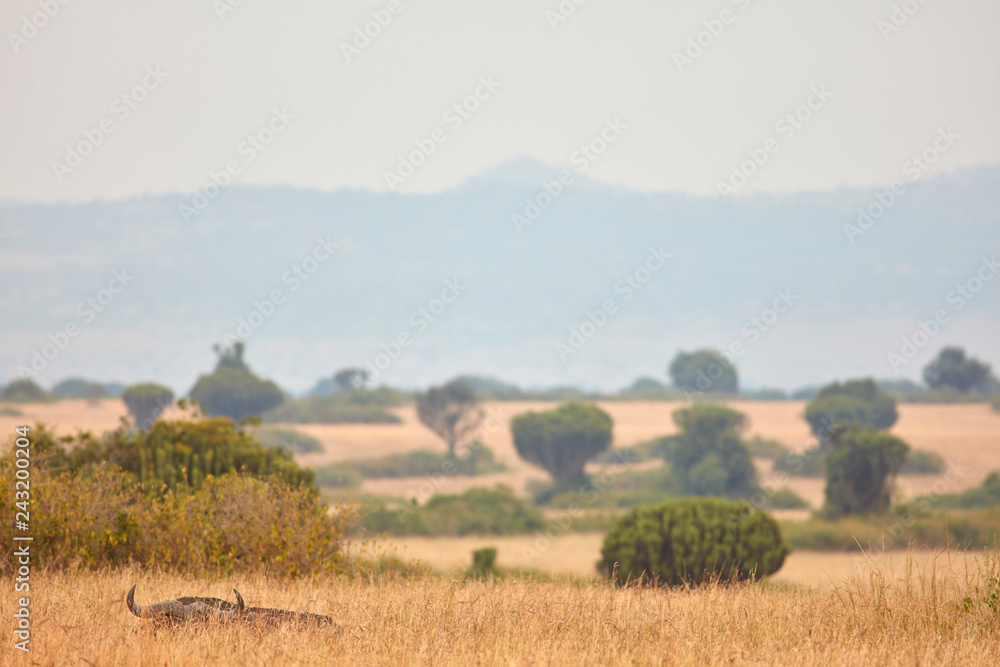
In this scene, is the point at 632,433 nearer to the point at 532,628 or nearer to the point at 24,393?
the point at 24,393

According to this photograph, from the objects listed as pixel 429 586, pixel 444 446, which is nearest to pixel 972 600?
pixel 429 586

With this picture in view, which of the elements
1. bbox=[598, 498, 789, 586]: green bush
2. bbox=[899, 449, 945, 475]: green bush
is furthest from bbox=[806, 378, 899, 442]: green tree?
bbox=[598, 498, 789, 586]: green bush

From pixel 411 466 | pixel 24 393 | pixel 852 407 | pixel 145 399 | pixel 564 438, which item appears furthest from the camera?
pixel 24 393

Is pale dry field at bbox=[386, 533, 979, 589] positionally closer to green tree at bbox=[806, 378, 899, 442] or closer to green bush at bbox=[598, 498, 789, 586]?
green bush at bbox=[598, 498, 789, 586]

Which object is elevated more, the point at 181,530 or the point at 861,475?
the point at 181,530

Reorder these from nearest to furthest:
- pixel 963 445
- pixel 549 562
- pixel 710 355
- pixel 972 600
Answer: pixel 972 600 < pixel 549 562 < pixel 963 445 < pixel 710 355

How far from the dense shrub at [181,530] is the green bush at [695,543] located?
30.9ft

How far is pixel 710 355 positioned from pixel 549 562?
282 ft

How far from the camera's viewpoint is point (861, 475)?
4069cm

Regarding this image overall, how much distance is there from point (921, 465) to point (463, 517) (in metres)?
35.3

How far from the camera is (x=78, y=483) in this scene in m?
12.8

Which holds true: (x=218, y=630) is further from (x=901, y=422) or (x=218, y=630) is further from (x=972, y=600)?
(x=901, y=422)

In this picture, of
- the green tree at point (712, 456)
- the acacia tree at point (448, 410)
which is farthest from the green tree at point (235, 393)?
the green tree at point (712, 456)

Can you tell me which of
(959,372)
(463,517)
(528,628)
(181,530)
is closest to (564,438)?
(463,517)
